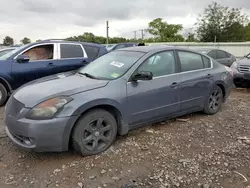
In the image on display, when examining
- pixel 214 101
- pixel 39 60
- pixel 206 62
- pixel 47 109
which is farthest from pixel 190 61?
pixel 39 60

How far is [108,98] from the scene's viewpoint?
3.43 m

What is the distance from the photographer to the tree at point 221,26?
2703cm

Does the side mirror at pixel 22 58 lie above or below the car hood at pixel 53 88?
above

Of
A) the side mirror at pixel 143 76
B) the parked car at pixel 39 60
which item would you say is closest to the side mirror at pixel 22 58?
the parked car at pixel 39 60

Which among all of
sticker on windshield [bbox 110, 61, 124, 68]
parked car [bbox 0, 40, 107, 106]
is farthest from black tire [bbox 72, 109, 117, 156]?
parked car [bbox 0, 40, 107, 106]

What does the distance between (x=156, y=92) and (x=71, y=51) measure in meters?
3.69

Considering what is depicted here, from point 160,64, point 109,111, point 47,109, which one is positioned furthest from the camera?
point 160,64

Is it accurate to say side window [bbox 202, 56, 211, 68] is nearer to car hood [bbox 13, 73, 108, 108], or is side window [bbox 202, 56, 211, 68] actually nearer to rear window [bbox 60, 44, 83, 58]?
car hood [bbox 13, 73, 108, 108]

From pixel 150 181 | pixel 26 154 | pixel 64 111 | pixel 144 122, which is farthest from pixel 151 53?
pixel 26 154

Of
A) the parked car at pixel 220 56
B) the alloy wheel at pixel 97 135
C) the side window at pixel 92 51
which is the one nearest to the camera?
the alloy wheel at pixel 97 135

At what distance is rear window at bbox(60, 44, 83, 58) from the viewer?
6.75 metres

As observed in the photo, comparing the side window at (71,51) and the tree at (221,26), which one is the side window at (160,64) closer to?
the side window at (71,51)

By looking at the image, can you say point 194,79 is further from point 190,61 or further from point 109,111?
point 109,111

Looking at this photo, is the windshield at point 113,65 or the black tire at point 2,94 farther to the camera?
the black tire at point 2,94
